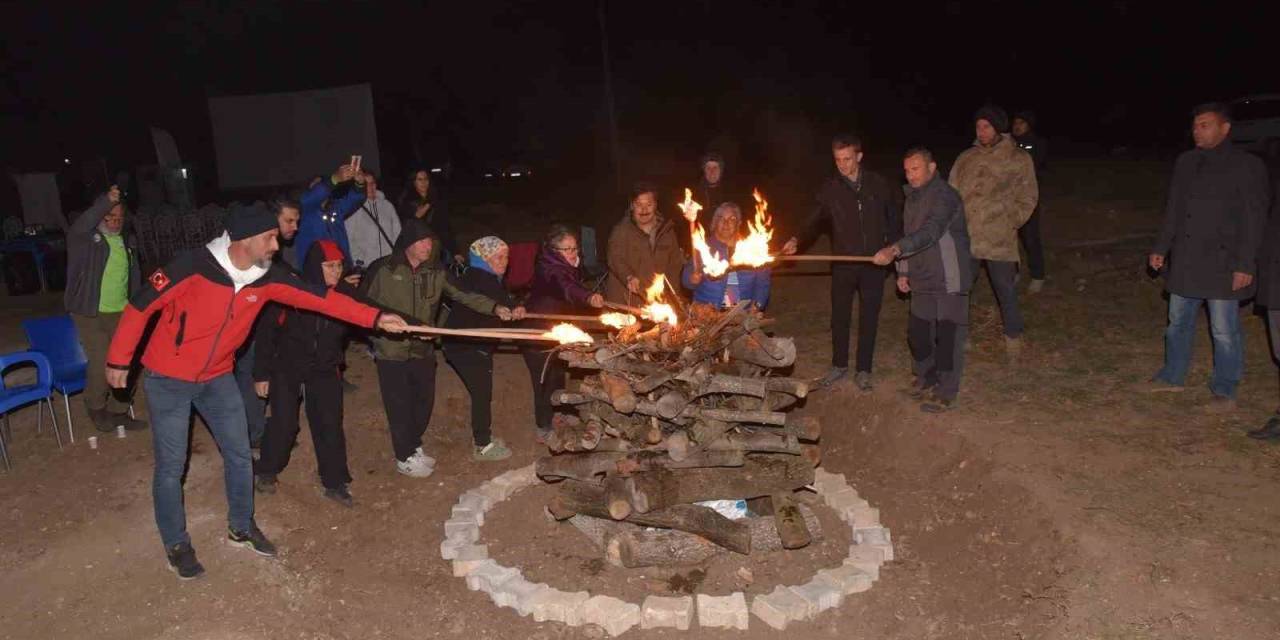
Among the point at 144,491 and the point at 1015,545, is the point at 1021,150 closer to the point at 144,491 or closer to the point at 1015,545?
the point at 1015,545

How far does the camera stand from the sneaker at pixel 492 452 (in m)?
8.39

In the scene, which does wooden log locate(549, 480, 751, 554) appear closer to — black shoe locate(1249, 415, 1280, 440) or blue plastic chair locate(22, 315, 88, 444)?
black shoe locate(1249, 415, 1280, 440)

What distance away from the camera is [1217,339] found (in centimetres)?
754

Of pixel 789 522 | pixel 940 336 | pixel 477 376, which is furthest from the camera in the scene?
pixel 477 376

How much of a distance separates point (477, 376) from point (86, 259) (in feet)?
12.0

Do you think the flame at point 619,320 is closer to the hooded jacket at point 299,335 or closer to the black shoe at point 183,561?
the hooded jacket at point 299,335

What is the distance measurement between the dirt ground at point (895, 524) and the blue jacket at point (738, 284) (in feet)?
5.95

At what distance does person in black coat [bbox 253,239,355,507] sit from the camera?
275 inches

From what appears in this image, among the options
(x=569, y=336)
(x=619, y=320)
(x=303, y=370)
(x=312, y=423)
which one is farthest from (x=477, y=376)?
(x=619, y=320)

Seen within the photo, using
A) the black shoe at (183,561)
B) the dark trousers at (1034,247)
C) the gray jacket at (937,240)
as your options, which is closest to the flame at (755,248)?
the gray jacket at (937,240)

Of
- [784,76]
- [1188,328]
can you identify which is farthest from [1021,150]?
[784,76]

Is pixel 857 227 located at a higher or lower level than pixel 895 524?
higher

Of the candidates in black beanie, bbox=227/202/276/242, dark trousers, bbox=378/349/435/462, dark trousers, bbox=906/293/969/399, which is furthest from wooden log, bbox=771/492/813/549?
black beanie, bbox=227/202/276/242

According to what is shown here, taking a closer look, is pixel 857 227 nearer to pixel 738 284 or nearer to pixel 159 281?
pixel 738 284
